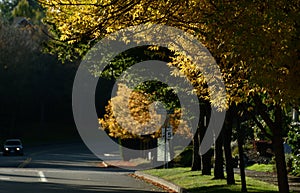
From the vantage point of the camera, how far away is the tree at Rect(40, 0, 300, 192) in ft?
43.1

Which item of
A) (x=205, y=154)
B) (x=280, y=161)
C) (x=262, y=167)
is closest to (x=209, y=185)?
(x=205, y=154)

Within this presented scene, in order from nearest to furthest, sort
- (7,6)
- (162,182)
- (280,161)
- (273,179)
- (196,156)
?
1. (280,161)
2. (273,179)
3. (162,182)
4. (196,156)
5. (7,6)

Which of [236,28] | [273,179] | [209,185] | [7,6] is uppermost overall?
[7,6]

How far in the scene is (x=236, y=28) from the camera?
13.8 metres

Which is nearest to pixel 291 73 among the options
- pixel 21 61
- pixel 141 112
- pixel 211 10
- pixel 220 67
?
pixel 211 10

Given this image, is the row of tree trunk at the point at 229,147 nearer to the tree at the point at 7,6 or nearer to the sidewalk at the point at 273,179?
the sidewalk at the point at 273,179

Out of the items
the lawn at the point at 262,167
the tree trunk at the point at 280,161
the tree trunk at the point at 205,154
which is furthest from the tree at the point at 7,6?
the tree trunk at the point at 280,161

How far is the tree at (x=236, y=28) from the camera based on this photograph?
13.1 meters

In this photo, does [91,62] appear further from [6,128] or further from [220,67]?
[6,128]

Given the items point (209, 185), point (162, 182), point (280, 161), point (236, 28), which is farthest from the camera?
point (162, 182)

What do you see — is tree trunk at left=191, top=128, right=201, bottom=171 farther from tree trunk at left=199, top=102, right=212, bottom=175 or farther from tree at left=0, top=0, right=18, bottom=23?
tree at left=0, top=0, right=18, bottom=23

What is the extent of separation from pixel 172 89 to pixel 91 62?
→ 3.26 metres

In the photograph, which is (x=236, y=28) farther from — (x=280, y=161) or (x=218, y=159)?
(x=218, y=159)

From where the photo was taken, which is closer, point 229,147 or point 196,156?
point 229,147
